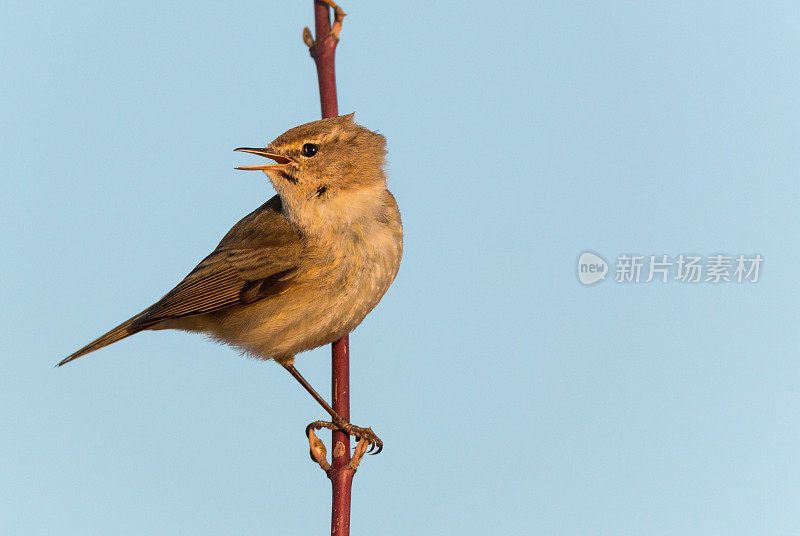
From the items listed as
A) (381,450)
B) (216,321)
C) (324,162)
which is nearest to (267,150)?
(324,162)

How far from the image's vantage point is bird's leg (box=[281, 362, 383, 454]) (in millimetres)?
3846

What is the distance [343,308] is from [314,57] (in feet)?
4.43

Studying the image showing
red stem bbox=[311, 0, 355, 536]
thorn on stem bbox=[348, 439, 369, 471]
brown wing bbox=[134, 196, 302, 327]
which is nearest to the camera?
thorn on stem bbox=[348, 439, 369, 471]

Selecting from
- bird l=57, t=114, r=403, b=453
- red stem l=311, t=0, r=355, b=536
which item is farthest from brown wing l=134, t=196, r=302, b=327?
red stem l=311, t=0, r=355, b=536

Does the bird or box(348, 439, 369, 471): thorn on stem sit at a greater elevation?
the bird

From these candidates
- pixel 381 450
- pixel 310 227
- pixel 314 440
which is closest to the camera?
pixel 314 440

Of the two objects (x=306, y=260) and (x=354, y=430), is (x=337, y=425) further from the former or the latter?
(x=306, y=260)

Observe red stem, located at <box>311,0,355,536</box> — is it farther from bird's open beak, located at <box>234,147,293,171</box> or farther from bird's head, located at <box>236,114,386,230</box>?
bird's open beak, located at <box>234,147,293,171</box>

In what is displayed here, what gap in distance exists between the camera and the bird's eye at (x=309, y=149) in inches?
153

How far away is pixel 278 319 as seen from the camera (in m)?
3.99

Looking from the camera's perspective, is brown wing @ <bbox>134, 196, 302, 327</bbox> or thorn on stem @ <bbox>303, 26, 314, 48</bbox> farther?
brown wing @ <bbox>134, 196, 302, 327</bbox>

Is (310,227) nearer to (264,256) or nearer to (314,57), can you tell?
(264,256)

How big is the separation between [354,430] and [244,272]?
43.7 inches

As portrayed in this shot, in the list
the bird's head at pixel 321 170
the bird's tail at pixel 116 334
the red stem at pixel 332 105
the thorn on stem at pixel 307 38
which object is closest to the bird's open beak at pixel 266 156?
the bird's head at pixel 321 170
